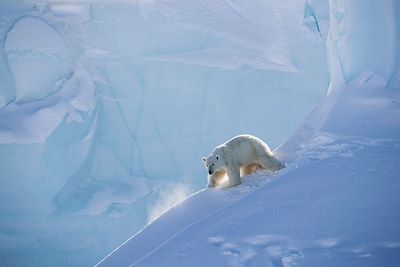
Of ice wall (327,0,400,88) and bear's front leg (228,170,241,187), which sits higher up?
ice wall (327,0,400,88)

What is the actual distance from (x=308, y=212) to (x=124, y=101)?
1001 cm

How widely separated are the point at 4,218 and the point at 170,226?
28.7 ft

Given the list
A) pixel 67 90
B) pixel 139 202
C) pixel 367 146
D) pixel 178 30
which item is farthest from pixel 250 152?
pixel 178 30

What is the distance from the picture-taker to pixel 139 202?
1075cm

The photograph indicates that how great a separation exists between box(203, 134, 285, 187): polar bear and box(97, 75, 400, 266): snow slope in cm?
14

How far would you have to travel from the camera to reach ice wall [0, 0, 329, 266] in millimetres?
10211

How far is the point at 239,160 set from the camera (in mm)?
3537

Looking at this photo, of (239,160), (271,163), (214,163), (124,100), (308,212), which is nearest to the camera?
(308,212)

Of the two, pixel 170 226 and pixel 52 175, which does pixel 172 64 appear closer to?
pixel 52 175

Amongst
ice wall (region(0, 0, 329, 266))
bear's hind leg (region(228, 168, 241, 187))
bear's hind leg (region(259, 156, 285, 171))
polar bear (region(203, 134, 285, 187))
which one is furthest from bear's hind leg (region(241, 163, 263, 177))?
ice wall (region(0, 0, 329, 266))

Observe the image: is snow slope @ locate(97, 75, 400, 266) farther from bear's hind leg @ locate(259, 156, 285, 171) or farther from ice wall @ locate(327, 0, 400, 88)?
ice wall @ locate(327, 0, 400, 88)

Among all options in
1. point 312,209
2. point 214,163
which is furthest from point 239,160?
point 312,209

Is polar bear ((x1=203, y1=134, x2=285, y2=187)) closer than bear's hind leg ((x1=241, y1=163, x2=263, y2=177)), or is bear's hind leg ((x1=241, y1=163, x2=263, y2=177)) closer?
polar bear ((x1=203, y1=134, x2=285, y2=187))

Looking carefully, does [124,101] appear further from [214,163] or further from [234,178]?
[234,178]
